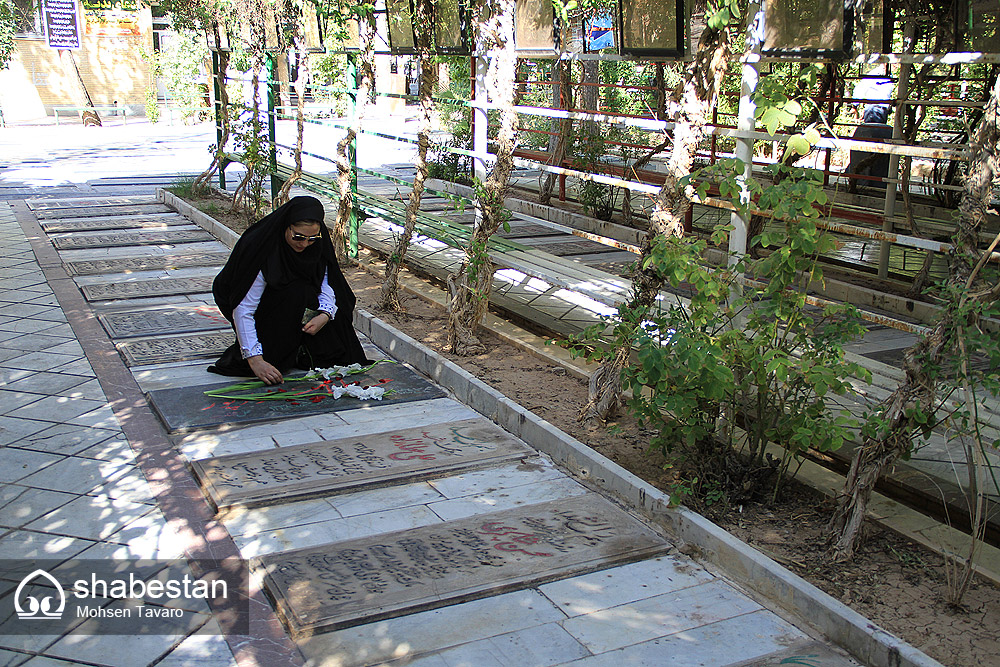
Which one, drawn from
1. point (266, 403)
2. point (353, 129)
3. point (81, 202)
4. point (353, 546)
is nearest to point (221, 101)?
point (81, 202)

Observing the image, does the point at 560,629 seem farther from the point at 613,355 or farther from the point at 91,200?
the point at 91,200

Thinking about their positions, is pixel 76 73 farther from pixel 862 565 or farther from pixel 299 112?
pixel 862 565

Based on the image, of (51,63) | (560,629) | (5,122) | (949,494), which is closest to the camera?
(560,629)

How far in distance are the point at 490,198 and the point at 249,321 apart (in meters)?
1.65

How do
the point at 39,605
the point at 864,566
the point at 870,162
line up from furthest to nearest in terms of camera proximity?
the point at 870,162 < the point at 864,566 < the point at 39,605

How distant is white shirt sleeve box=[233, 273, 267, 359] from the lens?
17.2 feet

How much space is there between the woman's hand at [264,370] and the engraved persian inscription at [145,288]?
251cm

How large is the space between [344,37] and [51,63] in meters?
23.0

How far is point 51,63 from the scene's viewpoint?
90.8 feet

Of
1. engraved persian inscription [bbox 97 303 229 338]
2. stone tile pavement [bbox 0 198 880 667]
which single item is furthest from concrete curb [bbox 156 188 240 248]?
stone tile pavement [bbox 0 198 880 667]

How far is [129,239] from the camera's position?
31.3ft

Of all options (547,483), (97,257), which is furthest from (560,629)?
(97,257)

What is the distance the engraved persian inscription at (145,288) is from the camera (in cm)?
729

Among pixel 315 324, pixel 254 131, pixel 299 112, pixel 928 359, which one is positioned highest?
pixel 299 112
